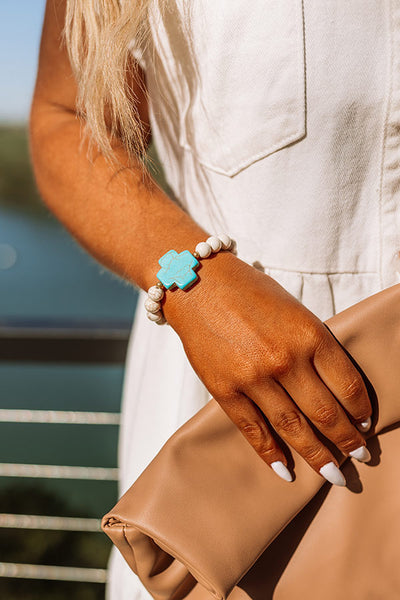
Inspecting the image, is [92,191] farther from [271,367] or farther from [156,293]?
[271,367]

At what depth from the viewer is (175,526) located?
1.73 ft

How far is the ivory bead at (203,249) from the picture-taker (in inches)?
21.8

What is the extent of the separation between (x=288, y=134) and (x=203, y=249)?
0.18m

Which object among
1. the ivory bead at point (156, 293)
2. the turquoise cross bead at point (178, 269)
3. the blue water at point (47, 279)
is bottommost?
the blue water at point (47, 279)

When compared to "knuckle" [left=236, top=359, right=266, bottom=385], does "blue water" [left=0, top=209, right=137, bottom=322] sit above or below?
below

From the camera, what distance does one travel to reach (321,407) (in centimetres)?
51

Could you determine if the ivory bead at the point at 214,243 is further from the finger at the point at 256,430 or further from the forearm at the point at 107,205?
the finger at the point at 256,430

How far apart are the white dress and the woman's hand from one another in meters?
0.09

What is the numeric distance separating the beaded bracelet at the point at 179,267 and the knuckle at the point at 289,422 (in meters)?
0.16

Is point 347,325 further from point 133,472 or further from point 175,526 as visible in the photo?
point 133,472

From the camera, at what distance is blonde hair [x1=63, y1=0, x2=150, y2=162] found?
1.94ft

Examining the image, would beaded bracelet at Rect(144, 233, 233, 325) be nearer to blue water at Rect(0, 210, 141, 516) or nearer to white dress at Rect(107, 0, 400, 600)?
white dress at Rect(107, 0, 400, 600)

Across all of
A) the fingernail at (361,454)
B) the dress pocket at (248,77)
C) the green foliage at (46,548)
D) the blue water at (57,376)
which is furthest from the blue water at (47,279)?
the fingernail at (361,454)

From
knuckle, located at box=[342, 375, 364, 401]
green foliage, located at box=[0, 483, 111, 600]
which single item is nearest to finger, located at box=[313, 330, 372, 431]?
knuckle, located at box=[342, 375, 364, 401]
